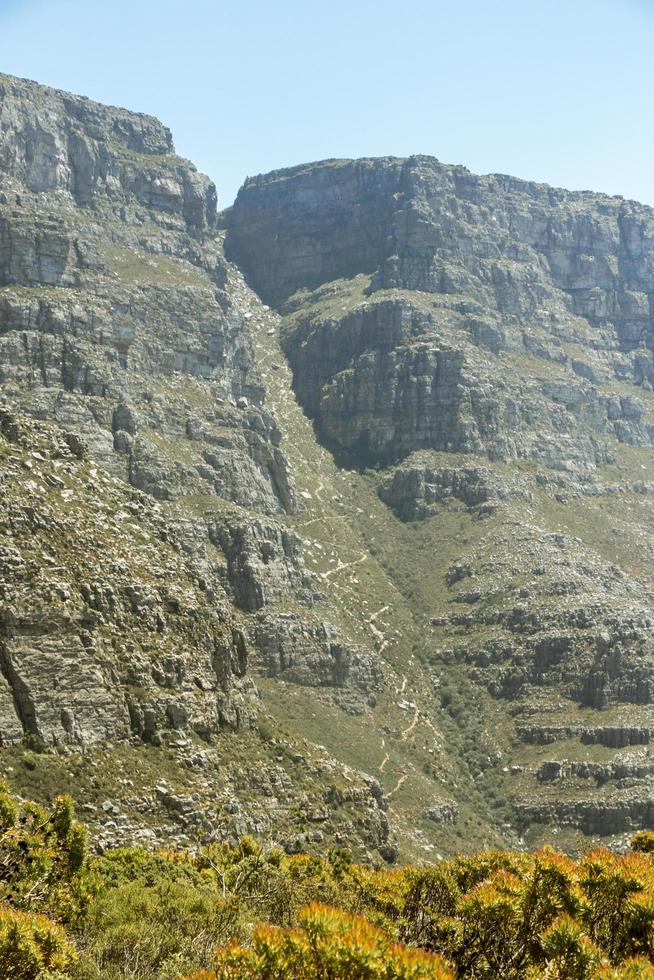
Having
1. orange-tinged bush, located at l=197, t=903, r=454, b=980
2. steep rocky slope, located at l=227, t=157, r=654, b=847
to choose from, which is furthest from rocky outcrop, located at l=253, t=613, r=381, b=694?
orange-tinged bush, located at l=197, t=903, r=454, b=980

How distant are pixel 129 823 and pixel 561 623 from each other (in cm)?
8858

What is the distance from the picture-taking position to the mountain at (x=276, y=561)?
7031 centimetres

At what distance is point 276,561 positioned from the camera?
128 meters

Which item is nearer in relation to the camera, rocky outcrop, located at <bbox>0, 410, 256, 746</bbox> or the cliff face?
rocky outcrop, located at <bbox>0, 410, 256, 746</bbox>

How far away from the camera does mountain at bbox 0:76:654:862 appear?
70.3 meters

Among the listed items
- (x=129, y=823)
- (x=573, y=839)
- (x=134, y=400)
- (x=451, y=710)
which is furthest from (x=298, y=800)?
(x=134, y=400)

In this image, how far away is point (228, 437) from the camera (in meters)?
144

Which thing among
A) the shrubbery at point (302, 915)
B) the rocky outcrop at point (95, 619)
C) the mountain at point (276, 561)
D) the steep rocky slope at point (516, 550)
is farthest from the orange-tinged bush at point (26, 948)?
the steep rocky slope at point (516, 550)

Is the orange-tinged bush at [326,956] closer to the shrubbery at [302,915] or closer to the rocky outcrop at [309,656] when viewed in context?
the shrubbery at [302,915]

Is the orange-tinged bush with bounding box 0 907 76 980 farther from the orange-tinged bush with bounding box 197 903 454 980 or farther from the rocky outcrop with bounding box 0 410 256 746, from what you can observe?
the rocky outcrop with bounding box 0 410 256 746

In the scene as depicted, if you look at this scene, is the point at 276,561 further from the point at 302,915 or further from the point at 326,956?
the point at 326,956

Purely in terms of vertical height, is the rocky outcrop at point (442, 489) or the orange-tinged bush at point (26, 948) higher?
the rocky outcrop at point (442, 489)

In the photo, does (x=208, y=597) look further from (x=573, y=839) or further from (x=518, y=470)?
(x=518, y=470)

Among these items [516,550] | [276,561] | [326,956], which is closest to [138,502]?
[276,561]
